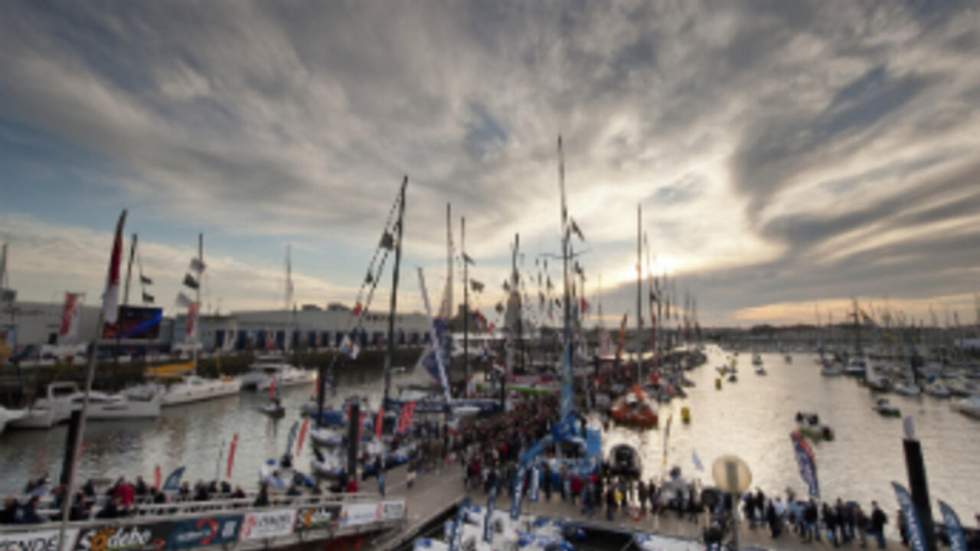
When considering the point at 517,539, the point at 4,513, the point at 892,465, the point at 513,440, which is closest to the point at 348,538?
the point at 517,539

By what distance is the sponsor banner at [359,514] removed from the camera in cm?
1681

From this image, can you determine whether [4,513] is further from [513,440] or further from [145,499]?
[513,440]

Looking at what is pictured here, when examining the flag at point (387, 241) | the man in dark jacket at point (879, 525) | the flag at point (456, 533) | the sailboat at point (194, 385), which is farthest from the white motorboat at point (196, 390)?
the man in dark jacket at point (879, 525)

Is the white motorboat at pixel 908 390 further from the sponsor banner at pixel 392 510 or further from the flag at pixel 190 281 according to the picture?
the flag at pixel 190 281

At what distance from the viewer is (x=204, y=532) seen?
13.7 meters

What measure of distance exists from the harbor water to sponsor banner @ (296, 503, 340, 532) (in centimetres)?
1379

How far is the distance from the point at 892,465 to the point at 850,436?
33.9 ft

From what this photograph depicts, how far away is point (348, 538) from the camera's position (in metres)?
17.3

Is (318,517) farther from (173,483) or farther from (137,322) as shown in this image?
(137,322)

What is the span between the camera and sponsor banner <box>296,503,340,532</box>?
51.8ft

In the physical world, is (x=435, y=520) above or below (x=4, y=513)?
below

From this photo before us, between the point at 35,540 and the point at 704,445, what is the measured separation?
39.9 meters

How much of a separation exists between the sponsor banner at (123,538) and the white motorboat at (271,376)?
52730mm

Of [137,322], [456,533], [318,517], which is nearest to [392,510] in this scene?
[318,517]
